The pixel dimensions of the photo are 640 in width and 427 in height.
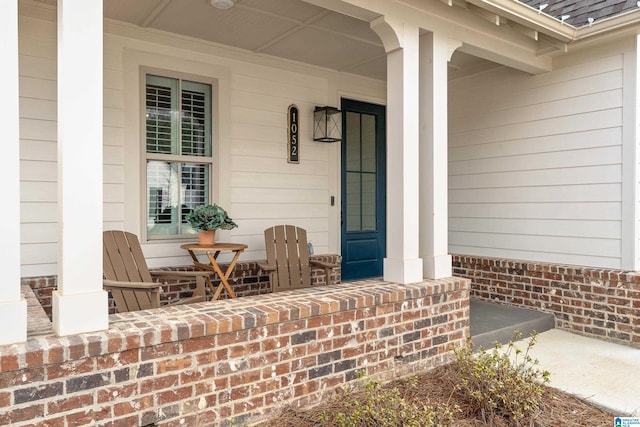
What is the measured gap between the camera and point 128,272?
11.1 ft

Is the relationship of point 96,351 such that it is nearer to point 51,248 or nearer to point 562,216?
point 51,248

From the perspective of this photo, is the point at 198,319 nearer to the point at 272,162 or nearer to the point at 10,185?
the point at 10,185

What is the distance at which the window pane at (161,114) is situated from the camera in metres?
3.94

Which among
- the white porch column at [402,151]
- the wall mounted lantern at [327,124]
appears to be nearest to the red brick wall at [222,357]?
the white porch column at [402,151]

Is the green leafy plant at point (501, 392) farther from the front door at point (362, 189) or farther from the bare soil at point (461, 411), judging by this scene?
the front door at point (362, 189)

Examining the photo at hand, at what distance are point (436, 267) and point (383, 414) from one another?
1401 mm

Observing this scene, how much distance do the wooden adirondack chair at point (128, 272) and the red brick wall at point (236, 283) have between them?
16.0 inches

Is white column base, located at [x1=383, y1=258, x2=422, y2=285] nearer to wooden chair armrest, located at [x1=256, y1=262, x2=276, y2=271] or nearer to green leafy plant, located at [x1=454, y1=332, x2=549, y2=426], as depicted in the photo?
green leafy plant, located at [x1=454, y1=332, x2=549, y2=426]

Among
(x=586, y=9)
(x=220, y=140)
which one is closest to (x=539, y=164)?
(x=586, y=9)

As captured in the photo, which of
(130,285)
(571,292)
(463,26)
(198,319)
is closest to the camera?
(198,319)

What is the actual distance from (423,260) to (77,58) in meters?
2.58

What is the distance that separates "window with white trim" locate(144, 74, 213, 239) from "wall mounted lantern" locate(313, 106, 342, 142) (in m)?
1.17

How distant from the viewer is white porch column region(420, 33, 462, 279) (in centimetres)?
341

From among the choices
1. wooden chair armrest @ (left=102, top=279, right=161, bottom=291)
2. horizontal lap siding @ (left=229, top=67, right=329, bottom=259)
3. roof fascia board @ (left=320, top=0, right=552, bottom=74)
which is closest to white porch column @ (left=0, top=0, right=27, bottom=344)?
wooden chair armrest @ (left=102, top=279, right=161, bottom=291)
